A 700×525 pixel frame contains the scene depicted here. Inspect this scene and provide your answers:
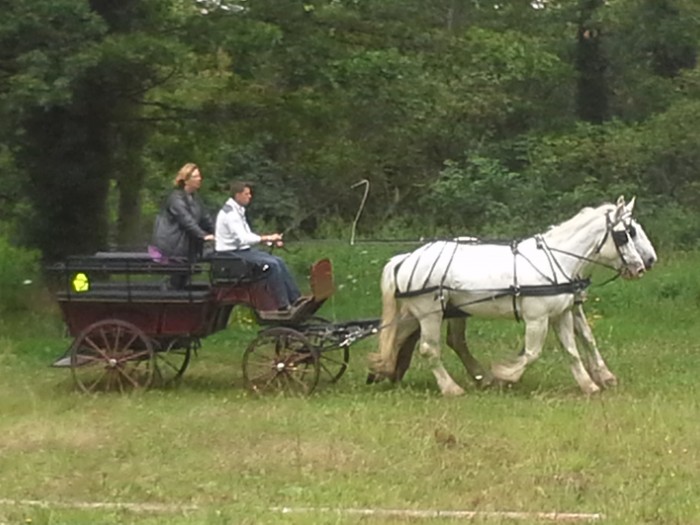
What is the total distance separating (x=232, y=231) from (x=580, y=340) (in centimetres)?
325

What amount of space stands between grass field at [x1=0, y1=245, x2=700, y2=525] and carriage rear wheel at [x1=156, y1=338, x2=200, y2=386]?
198mm

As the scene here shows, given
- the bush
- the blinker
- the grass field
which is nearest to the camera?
the grass field

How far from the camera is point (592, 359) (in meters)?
12.9

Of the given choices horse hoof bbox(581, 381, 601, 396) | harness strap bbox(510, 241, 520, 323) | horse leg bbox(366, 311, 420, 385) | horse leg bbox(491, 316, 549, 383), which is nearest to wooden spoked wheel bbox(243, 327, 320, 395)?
horse leg bbox(366, 311, 420, 385)

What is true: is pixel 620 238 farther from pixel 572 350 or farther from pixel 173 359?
pixel 173 359

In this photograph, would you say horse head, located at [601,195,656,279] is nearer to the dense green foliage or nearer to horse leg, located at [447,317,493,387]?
horse leg, located at [447,317,493,387]

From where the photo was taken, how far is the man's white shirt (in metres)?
12.9

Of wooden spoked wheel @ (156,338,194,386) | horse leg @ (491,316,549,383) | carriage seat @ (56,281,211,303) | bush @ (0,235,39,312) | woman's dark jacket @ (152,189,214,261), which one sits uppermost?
woman's dark jacket @ (152,189,214,261)

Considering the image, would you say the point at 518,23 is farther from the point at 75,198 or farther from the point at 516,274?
the point at 516,274

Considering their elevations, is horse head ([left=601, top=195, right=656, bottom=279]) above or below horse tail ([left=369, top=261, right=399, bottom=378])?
above

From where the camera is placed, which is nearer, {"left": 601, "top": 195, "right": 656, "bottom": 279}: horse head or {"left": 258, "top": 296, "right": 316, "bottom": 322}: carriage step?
{"left": 601, "top": 195, "right": 656, "bottom": 279}: horse head

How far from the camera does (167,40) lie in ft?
52.3

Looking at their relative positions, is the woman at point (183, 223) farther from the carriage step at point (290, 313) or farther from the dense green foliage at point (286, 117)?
the dense green foliage at point (286, 117)

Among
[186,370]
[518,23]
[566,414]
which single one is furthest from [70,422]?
[518,23]
